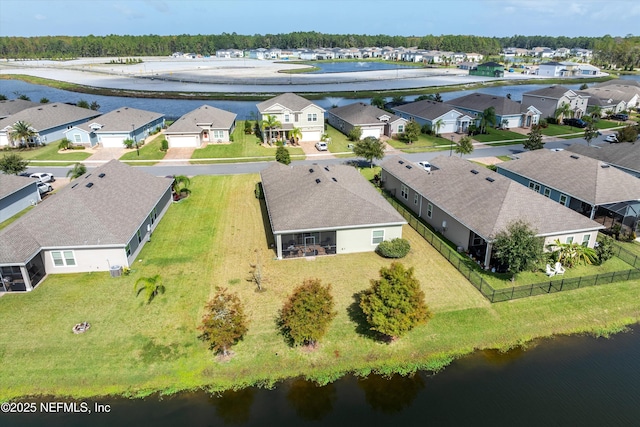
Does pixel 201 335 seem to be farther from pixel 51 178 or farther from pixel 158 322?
pixel 51 178

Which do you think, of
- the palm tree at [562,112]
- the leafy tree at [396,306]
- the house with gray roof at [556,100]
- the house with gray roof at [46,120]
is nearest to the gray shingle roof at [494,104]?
the house with gray roof at [556,100]

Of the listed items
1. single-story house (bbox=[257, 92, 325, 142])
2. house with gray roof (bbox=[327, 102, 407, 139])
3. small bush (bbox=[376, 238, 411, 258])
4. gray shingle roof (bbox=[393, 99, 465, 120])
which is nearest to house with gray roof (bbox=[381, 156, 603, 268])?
small bush (bbox=[376, 238, 411, 258])

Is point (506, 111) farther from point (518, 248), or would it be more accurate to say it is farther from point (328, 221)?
point (328, 221)

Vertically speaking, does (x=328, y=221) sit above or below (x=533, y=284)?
above

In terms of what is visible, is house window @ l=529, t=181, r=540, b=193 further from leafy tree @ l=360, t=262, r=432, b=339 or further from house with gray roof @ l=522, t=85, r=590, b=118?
house with gray roof @ l=522, t=85, r=590, b=118

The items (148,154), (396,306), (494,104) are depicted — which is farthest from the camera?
(494,104)

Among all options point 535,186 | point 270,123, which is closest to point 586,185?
point 535,186

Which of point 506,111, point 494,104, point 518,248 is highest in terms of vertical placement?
point 494,104

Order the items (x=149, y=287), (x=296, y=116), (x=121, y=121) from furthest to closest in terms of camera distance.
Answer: (x=296, y=116), (x=121, y=121), (x=149, y=287)
